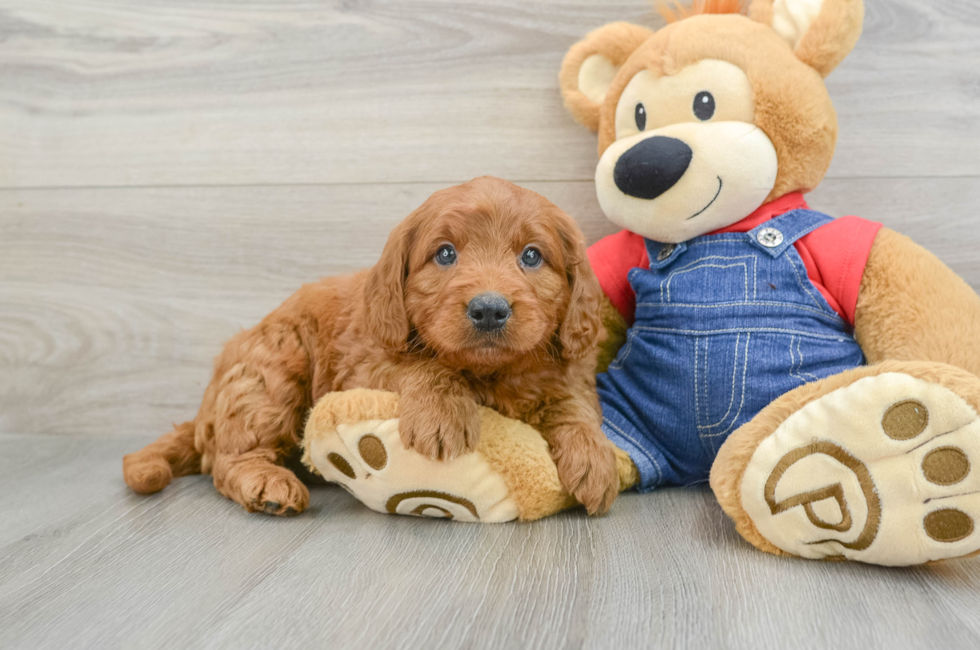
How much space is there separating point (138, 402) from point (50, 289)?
45 cm

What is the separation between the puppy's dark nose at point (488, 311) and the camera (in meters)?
1.19

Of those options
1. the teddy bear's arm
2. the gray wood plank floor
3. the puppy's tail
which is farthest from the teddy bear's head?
the puppy's tail

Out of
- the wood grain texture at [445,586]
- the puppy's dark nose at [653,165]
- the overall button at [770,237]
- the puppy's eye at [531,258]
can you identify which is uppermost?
the puppy's dark nose at [653,165]

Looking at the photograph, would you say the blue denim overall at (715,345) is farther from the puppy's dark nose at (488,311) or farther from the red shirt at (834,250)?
the puppy's dark nose at (488,311)

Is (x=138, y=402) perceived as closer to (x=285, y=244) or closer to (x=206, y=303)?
(x=206, y=303)

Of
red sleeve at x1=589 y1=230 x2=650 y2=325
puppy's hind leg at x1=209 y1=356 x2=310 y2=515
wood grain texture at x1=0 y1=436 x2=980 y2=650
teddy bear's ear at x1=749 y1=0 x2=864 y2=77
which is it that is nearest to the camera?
wood grain texture at x1=0 y1=436 x2=980 y2=650

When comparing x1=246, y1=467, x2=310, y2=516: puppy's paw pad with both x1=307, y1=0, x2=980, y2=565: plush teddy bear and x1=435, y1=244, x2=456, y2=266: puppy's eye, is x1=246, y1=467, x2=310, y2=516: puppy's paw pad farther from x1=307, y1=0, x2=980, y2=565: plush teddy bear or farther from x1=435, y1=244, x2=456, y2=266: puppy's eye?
x1=435, y1=244, x2=456, y2=266: puppy's eye

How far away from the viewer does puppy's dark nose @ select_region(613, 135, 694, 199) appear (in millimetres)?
1410

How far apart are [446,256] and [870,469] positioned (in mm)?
817

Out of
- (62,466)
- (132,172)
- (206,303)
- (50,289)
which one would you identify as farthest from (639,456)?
(50,289)

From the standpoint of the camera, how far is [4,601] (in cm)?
107

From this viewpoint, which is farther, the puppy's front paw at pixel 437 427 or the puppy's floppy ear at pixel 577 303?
the puppy's floppy ear at pixel 577 303

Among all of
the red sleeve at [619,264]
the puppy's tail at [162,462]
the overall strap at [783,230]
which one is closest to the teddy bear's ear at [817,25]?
the overall strap at [783,230]

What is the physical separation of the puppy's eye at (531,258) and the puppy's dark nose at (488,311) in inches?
6.1
